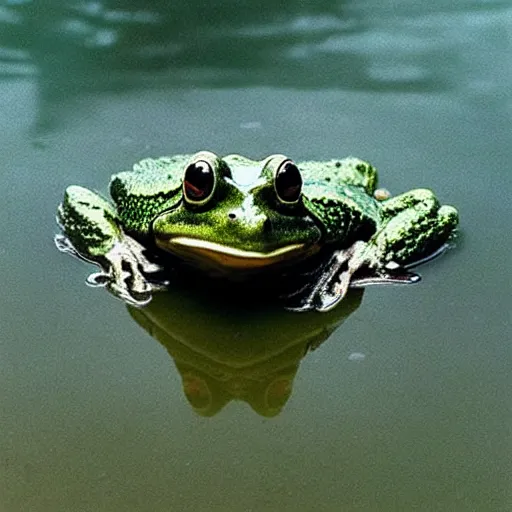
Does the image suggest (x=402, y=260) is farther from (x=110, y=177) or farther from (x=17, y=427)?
(x=17, y=427)

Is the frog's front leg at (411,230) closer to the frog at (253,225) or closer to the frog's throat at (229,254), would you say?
the frog at (253,225)

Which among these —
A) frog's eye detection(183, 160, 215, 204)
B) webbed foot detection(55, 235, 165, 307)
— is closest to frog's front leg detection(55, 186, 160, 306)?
webbed foot detection(55, 235, 165, 307)

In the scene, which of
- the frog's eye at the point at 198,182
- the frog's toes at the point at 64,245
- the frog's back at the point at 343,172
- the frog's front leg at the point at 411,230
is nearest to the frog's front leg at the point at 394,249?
the frog's front leg at the point at 411,230

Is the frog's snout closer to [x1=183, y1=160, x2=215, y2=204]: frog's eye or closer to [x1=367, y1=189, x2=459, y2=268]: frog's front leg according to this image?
[x1=183, y1=160, x2=215, y2=204]: frog's eye

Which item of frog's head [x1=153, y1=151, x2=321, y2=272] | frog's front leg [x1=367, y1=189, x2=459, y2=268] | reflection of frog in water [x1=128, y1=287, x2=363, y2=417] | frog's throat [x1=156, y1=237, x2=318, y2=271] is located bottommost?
Result: reflection of frog in water [x1=128, y1=287, x2=363, y2=417]

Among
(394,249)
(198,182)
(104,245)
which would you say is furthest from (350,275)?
(104,245)

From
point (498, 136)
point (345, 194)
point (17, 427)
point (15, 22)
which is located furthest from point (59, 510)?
point (15, 22)
